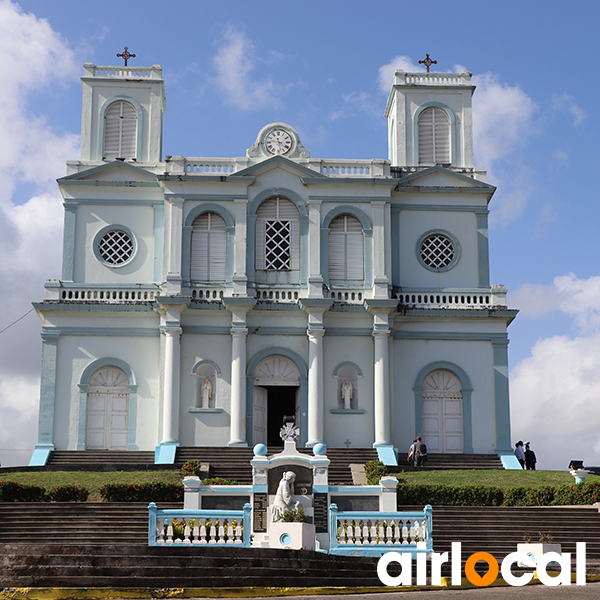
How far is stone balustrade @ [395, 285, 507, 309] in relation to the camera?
34.5 meters

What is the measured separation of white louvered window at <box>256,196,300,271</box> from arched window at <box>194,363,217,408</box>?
4034 millimetres

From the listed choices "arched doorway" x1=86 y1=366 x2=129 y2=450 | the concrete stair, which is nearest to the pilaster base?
"arched doorway" x1=86 y1=366 x2=129 y2=450

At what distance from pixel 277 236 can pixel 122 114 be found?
7813 mm

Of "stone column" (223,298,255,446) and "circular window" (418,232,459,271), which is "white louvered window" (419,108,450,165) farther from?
"stone column" (223,298,255,446)

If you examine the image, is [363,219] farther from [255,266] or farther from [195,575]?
[195,575]

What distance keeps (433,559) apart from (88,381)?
57.4 feet

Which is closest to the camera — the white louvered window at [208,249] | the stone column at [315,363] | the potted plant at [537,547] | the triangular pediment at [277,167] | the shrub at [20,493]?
the potted plant at [537,547]

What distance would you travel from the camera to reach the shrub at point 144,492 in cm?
2486

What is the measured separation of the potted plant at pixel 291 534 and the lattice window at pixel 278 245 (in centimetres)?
1485

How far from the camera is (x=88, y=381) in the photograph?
3344cm

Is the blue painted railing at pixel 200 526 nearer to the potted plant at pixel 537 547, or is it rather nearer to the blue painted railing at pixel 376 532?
the blue painted railing at pixel 376 532

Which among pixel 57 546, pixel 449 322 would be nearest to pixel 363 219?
pixel 449 322

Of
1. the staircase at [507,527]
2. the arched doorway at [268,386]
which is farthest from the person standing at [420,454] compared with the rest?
the staircase at [507,527]

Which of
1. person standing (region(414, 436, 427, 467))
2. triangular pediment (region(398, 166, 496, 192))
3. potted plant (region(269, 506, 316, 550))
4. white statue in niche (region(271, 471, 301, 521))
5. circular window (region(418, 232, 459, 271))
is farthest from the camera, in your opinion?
triangular pediment (region(398, 166, 496, 192))
